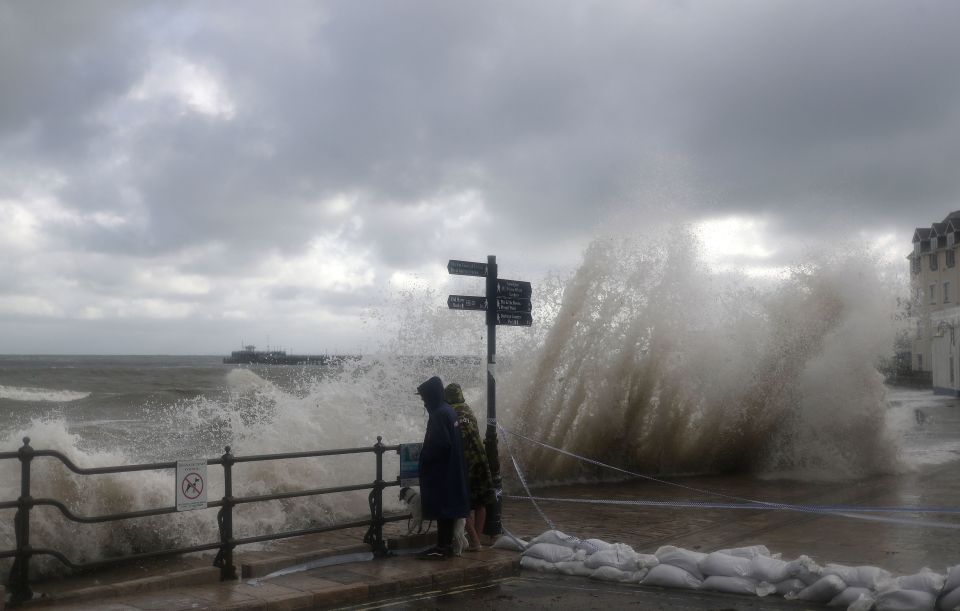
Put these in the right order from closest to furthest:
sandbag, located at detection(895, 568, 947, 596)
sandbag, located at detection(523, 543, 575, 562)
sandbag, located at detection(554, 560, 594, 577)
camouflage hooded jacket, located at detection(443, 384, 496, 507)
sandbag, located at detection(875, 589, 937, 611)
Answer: sandbag, located at detection(875, 589, 937, 611)
sandbag, located at detection(895, 568, 947, 596)
sandbag, located at detection(554, 560, 594, 577)
sandbag, located at detection(523, 543, 575, 562)
camouflage hooded jacket, located at detection(443, 384, 496, 507)

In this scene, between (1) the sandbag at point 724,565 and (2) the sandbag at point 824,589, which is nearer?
(2) the sandbag at point 824,589

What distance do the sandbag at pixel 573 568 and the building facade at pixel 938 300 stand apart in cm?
4671

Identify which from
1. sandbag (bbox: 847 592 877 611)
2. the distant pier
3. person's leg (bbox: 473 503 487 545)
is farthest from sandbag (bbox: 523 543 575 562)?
the distant pier

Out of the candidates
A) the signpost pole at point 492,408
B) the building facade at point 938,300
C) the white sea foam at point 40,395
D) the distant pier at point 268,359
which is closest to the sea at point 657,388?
the signpost pole at point 492,408

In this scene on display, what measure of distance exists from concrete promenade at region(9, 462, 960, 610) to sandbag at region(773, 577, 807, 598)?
0.16 meters

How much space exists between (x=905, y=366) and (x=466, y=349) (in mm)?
69546

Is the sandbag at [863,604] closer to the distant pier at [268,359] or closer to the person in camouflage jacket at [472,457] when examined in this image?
the person in camouflage jacket at [472,457]

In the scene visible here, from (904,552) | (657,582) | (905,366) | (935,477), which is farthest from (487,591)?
(905,366)

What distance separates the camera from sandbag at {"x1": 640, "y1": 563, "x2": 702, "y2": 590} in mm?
6652

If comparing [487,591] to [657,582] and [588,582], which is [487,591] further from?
[657,582]

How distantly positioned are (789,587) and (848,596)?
465mm

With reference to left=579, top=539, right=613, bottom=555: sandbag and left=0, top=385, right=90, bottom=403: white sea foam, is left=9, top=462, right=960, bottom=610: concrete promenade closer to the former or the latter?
left=579, top=539, right=613, bottom=555: sandbag

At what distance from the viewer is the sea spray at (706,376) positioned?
586 inches

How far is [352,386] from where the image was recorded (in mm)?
14156
